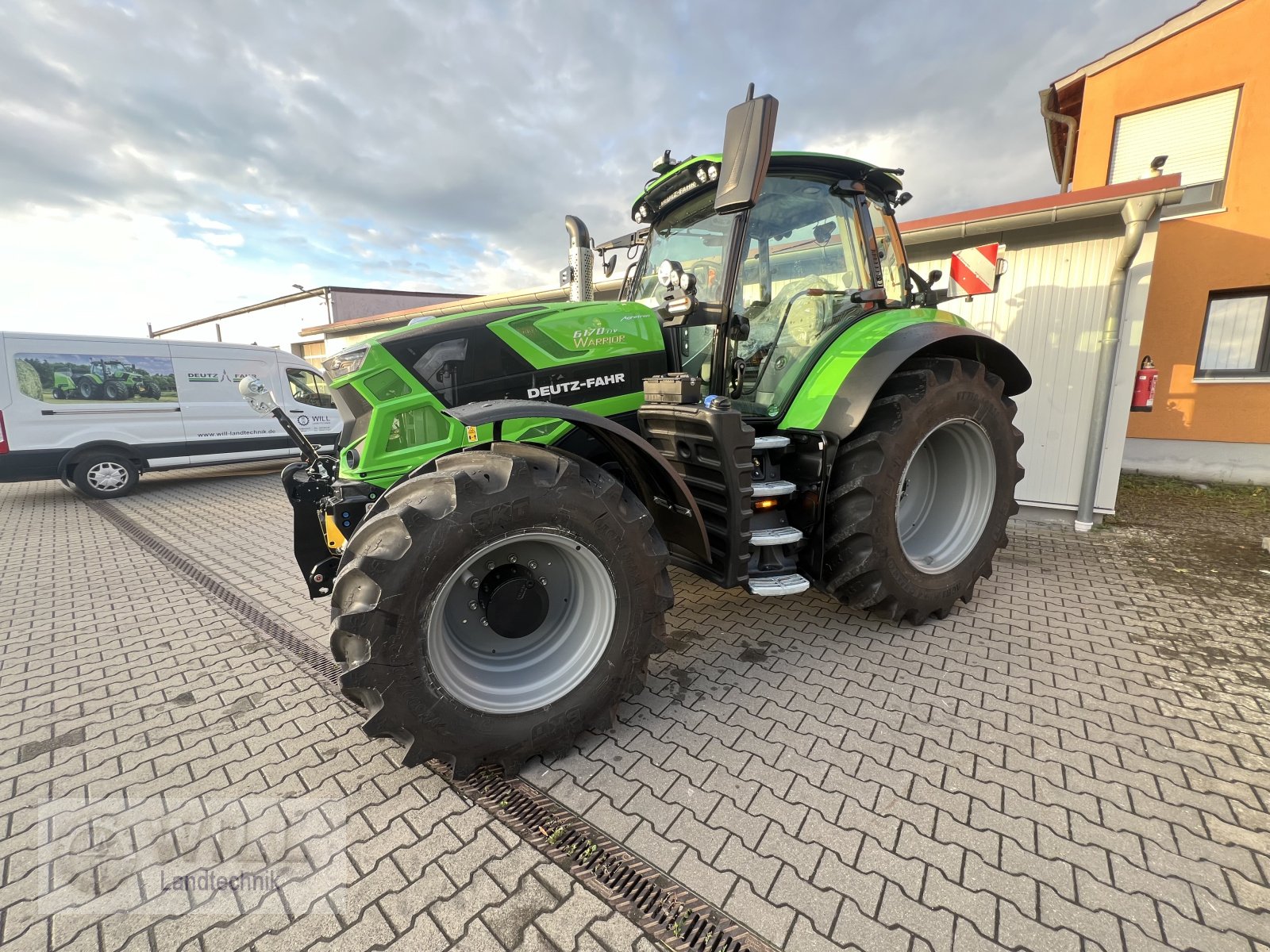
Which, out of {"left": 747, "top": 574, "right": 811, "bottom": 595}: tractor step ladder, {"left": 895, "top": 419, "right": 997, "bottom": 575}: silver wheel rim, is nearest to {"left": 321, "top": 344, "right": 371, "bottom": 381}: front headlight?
{"left": 747, "top": 574, "right": 811, "bottom": 595}: tractor step ladder

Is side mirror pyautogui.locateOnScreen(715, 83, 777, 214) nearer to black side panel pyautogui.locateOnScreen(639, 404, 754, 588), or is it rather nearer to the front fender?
black side panel pyautogui.locateOnScreen(639, 404, 754, 588)

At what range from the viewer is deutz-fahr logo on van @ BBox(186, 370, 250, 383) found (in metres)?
7.79

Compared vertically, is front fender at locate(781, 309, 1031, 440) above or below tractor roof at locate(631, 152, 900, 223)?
below

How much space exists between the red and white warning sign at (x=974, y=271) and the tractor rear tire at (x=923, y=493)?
5.35 feet

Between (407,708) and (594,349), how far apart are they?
5.89 feet

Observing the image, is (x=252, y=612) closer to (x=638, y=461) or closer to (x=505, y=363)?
(x=505, y=363)

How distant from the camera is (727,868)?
5.68 feet

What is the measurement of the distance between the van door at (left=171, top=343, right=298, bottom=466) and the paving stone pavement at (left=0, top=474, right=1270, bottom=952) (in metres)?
5.03

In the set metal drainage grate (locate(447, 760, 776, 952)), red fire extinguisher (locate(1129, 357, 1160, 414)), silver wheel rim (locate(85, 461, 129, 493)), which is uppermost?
red fire extinguisher (locate(1129, 357, 1160, 414))

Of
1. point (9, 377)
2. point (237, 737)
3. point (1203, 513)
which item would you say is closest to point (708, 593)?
point (237, 737)

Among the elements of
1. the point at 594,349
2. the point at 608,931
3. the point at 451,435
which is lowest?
the point at 608,931

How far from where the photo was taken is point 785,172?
3062 millimetres

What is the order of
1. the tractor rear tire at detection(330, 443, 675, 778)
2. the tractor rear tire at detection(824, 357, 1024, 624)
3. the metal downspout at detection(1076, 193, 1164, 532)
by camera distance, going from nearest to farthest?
the tractor rear tire at detection(330, 443, 675, 778), the tractor rear tire at detection(824, 357, 1024, 624), the metal downspout at detection(1076, 193, 1164, 532)

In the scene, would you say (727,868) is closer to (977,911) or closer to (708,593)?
(977,911)
